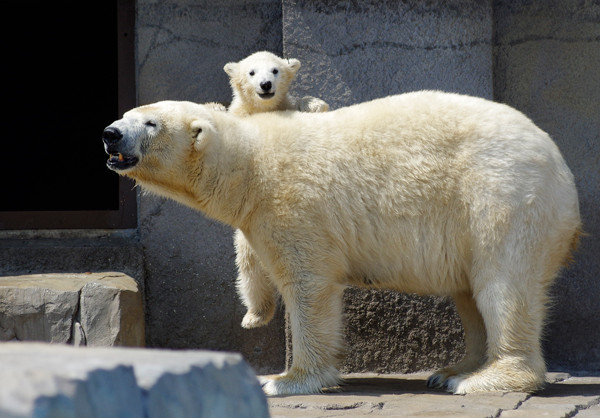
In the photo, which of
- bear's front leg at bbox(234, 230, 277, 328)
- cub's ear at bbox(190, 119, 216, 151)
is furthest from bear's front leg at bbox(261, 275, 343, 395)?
cub's ear at bbox(190, 119, 216, 151)

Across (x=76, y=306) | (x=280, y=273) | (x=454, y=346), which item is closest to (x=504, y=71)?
(x=454, y=346)

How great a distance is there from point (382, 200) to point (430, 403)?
40.4 inches

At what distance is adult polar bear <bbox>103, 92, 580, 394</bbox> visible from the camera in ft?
13.4

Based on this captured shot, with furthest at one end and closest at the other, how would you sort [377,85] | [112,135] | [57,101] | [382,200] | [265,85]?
[57,101] < [377,85] < [265,85] < [382,200] < [112,135]

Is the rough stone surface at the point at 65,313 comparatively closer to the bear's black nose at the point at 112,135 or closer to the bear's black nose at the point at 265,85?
the bear's black nose at the point at 112,135

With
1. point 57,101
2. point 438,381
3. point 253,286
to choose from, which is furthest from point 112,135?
point 57,101

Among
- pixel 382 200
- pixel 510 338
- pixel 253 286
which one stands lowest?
pixel 510 338

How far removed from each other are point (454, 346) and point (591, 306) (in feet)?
2.93

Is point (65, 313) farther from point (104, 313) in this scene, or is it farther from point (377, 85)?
point (377, 85)

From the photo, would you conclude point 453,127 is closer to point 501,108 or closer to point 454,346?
point 501,108

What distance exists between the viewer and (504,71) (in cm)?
550

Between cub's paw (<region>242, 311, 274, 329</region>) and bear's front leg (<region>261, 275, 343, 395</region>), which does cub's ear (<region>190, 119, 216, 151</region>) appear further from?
cub's paw (<region>242, 311, 274, 329</region>)

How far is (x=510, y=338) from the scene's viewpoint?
4.08 m

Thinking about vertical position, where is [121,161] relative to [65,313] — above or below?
above
